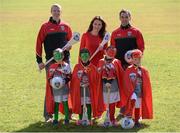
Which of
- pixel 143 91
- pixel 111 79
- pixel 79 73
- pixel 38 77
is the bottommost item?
pixel 143 91

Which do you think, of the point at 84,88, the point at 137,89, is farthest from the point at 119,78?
the point at 84,88

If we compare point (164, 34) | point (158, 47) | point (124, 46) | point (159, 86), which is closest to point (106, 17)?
point (164, 34)

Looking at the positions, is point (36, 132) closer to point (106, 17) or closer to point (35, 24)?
point (35, 24)

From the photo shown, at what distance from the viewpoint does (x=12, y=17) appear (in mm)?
37406

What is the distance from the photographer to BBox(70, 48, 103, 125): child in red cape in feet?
32.1

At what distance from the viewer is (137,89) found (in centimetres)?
985

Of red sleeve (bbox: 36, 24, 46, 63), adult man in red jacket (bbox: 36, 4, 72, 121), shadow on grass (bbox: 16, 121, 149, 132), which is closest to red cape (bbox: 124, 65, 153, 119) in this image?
shadow on grass (bbox: 16, 121, 149, 132)

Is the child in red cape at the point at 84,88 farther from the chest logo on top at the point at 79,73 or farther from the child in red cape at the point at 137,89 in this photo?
the child in red cape at the point at 137,89

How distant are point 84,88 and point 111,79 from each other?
1.88 feet

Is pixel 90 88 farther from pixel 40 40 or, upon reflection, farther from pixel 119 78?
pixel 40 40

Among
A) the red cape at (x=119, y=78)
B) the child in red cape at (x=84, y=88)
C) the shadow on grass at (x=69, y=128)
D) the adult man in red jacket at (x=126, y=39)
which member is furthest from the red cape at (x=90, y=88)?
the adult man in red jacket at (x=126, y=39)

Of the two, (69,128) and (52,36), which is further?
(52,36)

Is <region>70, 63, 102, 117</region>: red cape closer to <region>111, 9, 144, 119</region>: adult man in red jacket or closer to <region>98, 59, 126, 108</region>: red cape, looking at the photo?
<region>98, 59, 126, 108</region>: red cape

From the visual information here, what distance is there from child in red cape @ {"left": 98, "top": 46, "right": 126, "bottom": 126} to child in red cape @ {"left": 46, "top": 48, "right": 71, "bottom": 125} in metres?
0.67
